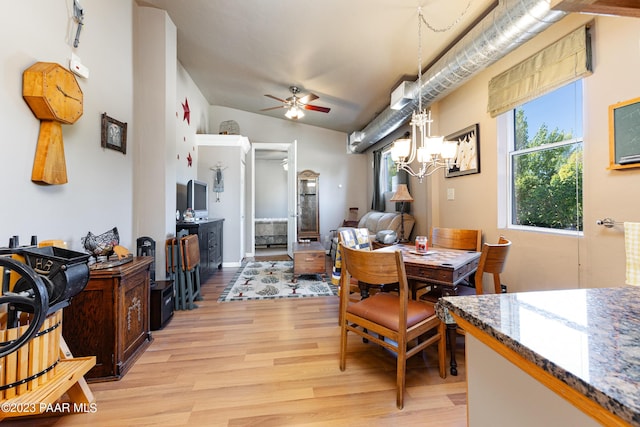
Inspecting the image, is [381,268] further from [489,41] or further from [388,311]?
[489,41]

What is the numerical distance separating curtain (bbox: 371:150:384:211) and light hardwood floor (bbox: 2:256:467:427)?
3.86m

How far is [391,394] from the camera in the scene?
1615mm

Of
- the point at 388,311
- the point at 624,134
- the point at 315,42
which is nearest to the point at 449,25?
the point at 315,42

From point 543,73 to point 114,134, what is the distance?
3722 millimetres

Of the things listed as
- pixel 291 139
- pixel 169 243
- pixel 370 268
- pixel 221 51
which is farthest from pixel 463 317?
pixel 291 139

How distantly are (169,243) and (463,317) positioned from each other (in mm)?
3036

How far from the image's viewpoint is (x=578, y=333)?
20.4 inches

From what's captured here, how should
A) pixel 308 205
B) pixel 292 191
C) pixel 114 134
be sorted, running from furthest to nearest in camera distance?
pixel 308 205, pixel 292 191, pixel 114 134

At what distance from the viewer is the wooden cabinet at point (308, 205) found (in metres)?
6.54

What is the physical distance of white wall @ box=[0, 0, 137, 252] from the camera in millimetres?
1469

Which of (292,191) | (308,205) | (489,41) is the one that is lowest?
(308,205)

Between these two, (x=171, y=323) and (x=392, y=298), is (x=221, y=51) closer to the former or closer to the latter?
(x=171, y=323)

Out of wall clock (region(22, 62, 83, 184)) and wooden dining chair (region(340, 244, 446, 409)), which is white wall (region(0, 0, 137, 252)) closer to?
wall clock (region(22, 62, 83, 184))

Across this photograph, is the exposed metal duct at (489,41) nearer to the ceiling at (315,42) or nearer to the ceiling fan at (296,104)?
the ceiling at (315,42)
